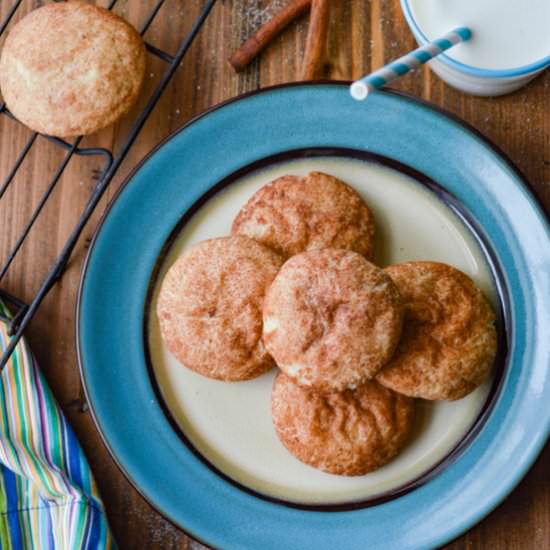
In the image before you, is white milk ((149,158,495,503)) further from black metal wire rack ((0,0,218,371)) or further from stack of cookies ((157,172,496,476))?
black metal wire rack ((0,0,218,371))

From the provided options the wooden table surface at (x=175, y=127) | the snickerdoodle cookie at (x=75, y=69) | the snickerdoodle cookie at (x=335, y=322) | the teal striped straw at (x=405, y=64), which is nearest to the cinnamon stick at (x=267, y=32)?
the wooden table surface at (x=175, y=127)

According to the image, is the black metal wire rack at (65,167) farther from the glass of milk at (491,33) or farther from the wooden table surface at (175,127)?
the glass of milk at (491,33)

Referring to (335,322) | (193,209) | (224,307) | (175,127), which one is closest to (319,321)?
(335,322)

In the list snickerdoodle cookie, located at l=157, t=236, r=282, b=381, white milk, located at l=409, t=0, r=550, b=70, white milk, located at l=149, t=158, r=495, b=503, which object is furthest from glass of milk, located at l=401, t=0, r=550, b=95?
Result: snickerdoodle cookie, located at l=157, t=236, r=282, b=381

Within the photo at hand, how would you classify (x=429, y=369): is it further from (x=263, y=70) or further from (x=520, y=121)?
(x=263, y=70)

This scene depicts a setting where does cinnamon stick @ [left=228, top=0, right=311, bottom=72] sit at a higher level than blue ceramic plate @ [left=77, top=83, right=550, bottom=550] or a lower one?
higher

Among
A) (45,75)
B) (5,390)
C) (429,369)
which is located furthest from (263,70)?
(5,390)
